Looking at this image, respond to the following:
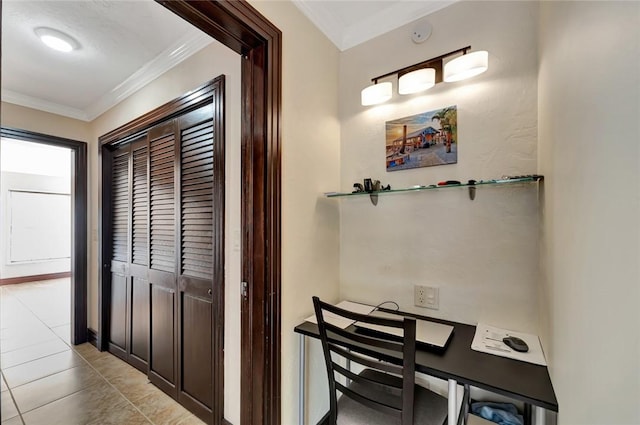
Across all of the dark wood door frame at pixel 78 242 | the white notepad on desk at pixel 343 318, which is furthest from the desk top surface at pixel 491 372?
the dark wood door frame at pixel 78 242

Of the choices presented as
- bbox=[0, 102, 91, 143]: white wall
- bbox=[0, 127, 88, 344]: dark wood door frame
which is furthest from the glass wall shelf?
bbox=[0, 102, 91, 143]: white wall

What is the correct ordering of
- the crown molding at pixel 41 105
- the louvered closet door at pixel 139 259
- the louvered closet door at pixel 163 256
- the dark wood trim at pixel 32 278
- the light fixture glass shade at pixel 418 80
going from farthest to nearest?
the dark wood trim at pixel 32 278 < the crown molding at pixel 41 105 < the louvered closet door at pixel 139 259 < the louvered closet door at pixel 163 256 < the light fixture glass shade at pixel 418 80

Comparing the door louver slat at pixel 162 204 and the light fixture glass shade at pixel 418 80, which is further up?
the light fixture glass shade at pixel 418 80

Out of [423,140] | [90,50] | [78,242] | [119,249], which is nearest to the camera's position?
[423,140]

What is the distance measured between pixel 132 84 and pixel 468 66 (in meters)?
2.64

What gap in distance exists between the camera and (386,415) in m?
1.11

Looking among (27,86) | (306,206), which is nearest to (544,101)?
(306,206)

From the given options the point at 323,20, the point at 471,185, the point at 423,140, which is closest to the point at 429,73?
the point at 423,140

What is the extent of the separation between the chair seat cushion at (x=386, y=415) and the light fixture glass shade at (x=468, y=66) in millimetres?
1532

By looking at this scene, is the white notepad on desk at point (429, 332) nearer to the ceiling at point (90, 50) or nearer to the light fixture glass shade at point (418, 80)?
the light fixture glass shade at point (418, 80)

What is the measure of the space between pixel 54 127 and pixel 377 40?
3.33 metres

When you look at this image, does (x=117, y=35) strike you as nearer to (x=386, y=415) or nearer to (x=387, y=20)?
(x=387, y=20)

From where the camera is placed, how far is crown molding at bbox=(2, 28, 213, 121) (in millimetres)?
1805

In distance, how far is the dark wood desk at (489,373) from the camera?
859 millimetres
